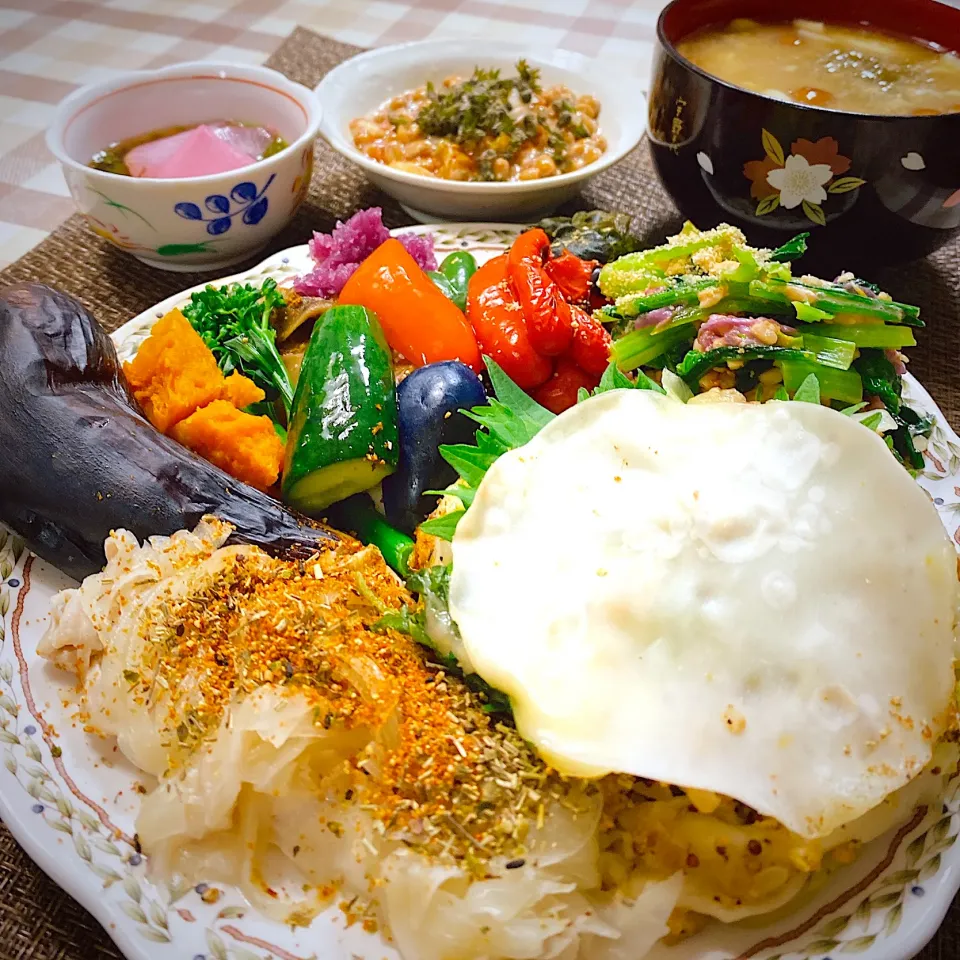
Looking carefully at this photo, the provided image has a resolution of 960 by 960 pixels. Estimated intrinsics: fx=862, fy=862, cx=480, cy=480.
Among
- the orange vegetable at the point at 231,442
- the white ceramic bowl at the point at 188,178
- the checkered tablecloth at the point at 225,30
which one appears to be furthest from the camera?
the checkered tablecloth at the point at 225,30

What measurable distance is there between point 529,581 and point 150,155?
2.44 m

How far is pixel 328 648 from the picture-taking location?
1.61 m

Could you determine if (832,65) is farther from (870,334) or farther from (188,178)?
(188,178)

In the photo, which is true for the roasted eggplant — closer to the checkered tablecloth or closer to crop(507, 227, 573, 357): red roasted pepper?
crop(507, 227, 573, 357): red roasted pepper

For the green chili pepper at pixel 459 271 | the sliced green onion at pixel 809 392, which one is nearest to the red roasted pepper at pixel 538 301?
the green chili pepper at pixel 459 271

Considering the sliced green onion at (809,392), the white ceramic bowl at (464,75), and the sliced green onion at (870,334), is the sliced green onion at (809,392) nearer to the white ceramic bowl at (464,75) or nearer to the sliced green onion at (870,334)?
the sliced green onion at (870,334)

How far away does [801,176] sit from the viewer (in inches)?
101

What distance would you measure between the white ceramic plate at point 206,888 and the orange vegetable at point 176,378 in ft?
2.72

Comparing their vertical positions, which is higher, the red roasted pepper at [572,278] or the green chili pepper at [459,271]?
the red roasted pepper at [572,278]

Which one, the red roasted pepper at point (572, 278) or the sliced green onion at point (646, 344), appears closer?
the sliced green onion at point (646, 344)

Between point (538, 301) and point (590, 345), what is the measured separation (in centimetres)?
20

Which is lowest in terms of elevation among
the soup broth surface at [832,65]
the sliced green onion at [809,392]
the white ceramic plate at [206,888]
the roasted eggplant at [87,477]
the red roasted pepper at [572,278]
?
the white ceramic plate at [206,888]

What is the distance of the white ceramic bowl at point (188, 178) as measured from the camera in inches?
111

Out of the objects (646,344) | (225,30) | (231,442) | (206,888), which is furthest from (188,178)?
(225,30)
